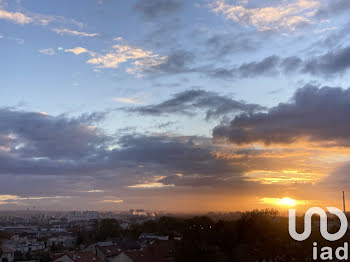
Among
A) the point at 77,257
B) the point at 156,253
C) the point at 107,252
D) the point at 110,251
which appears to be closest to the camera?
the point at 77,257

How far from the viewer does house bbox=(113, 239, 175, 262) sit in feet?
155

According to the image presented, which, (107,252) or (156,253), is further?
(107,252)

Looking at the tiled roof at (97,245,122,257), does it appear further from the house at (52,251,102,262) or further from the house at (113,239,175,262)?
the house at (52,251,102,262)

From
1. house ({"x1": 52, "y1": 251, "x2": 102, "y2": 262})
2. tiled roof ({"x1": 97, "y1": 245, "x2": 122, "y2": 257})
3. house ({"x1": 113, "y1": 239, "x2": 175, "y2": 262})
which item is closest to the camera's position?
house ({"x1": 52, "y1": 251, "x2": 102, "y2": 262})

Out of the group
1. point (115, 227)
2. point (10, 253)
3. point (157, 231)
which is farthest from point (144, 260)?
point (115, 227)

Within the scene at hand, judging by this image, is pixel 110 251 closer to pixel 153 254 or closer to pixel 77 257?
pixel 153 254

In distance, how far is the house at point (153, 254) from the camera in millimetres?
47219

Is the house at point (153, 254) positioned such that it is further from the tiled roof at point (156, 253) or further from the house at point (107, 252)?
the house at point (107, 252)

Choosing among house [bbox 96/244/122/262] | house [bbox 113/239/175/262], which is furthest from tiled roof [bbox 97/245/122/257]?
house [bbox 113/239/175/262]

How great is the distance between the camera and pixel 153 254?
50.6m

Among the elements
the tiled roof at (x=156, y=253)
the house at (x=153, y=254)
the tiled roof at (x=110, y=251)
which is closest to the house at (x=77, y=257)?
the house at (x=153, y=254)

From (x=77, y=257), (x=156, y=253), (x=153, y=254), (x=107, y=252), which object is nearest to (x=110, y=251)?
(x=107, y=252)

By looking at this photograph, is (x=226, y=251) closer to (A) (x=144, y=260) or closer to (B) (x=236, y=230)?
(B) (x=236, y=230)

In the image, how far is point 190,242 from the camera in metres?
42.6
